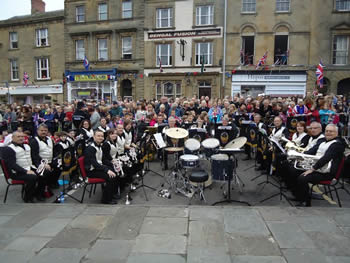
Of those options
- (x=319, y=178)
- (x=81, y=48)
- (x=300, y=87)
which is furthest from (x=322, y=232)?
(x=81, y=48)

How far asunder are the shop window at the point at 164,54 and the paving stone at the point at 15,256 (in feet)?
62.7

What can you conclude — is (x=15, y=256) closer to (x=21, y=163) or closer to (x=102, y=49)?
(x=21, y=163)

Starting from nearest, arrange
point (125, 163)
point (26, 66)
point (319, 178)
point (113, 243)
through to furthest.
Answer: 1. point (113, 243)
2. point (319, 178)
3. point (125, 163)
4. point (26, 66)

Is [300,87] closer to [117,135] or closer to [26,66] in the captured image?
[117,135]

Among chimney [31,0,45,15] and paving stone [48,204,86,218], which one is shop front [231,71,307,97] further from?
chimney [31,0,45,15]

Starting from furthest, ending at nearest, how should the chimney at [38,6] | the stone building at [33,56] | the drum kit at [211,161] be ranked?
the chimney at [38,6], the stone building at [33,56], the drum kit at [211,161]

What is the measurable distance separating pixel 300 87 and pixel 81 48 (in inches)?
771

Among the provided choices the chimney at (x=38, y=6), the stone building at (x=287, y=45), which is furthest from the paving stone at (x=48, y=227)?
the chimney at (x=38, y=6)

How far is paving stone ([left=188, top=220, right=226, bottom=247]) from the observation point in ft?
12.3

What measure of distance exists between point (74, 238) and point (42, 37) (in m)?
26.5

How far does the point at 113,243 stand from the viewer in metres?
3.78

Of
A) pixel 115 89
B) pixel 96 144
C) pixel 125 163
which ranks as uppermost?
pixel 115 89

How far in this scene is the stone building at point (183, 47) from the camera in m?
20.0

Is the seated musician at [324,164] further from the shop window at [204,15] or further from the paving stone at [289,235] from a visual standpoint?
the shop window at [204,15]
